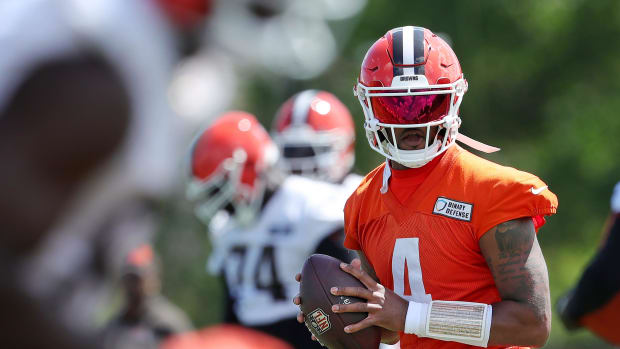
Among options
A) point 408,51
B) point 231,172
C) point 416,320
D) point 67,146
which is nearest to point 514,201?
point 416,320

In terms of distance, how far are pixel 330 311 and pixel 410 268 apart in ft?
1.01

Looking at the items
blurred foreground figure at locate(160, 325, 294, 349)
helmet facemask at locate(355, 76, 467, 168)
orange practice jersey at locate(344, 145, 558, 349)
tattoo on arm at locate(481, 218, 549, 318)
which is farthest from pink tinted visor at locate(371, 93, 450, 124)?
blurred foreground figure at locate(160, 325, 294, 349)

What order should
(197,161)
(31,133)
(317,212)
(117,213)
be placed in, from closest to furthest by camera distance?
1. (31,133)
2. (117,213)
3. (317,212)
4. (197,161)

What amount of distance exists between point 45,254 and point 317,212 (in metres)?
3.41

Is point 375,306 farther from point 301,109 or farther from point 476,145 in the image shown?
point 301,109

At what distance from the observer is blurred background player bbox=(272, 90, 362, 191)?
22.1 feet

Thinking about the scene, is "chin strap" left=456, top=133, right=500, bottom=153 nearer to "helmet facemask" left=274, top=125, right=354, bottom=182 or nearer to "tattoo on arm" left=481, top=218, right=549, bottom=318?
"tattoo on arm" left=481, top=218, right=549, bottom=318

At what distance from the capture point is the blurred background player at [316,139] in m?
6.74

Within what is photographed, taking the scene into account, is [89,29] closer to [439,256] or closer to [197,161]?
[439,256]

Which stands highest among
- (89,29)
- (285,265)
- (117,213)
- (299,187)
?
(89,29)

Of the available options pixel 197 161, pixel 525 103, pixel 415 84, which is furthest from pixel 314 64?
pixel 415 84

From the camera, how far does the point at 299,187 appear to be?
5.43 meters

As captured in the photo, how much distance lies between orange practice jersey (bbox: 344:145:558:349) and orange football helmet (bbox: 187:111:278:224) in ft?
7.85

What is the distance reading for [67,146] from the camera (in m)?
1.74
